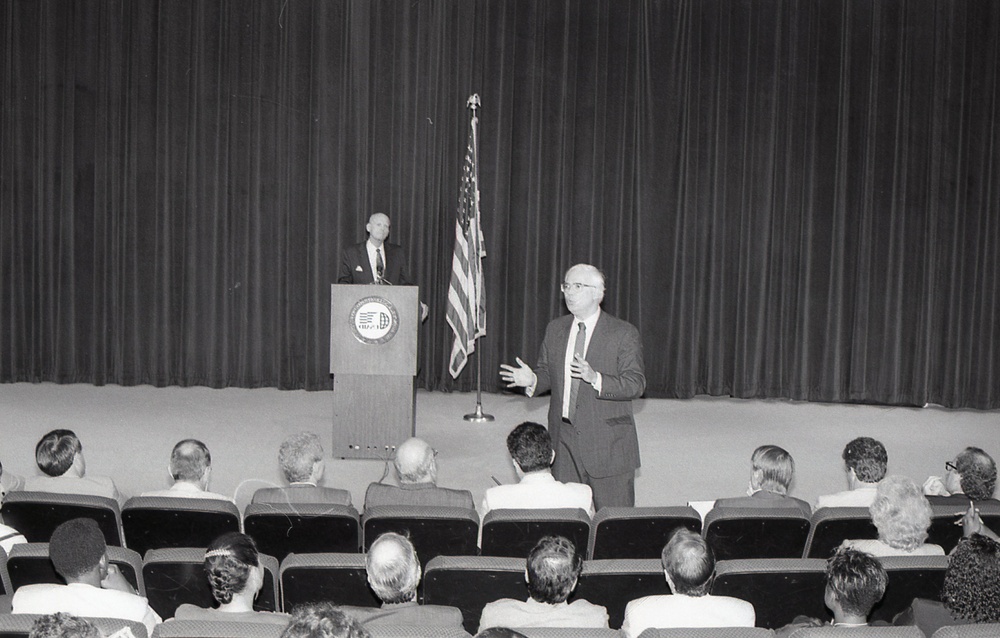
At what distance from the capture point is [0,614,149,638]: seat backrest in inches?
102

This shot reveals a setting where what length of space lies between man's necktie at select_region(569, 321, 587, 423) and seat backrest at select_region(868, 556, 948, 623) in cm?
193

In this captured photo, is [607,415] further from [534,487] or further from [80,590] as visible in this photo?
[80,590]

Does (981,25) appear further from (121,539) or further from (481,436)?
(121,539)

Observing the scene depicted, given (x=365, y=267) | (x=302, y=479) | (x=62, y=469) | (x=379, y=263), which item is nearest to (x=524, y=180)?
(x=379, y=263)

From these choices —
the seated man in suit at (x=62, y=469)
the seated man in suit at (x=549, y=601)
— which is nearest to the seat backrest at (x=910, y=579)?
the seated man in suit at (x=549, y=601)

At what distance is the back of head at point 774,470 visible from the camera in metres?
4.38

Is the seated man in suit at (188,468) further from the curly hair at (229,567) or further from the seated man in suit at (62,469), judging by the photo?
the curly hair at (229,567)

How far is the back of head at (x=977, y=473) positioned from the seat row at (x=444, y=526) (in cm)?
16

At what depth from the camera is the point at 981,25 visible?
1034 centimetres

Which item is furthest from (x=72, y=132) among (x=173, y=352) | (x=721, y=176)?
(x=721, y=176)

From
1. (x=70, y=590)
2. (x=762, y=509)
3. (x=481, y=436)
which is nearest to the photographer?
(x=70, y=590)

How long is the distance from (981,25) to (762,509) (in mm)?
8080

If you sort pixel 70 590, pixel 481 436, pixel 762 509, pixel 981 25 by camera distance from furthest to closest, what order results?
pixel 981 25 → pixel 481 436 → pixel 762 509 → pixel 70 590

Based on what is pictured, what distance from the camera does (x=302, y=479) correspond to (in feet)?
14.3
